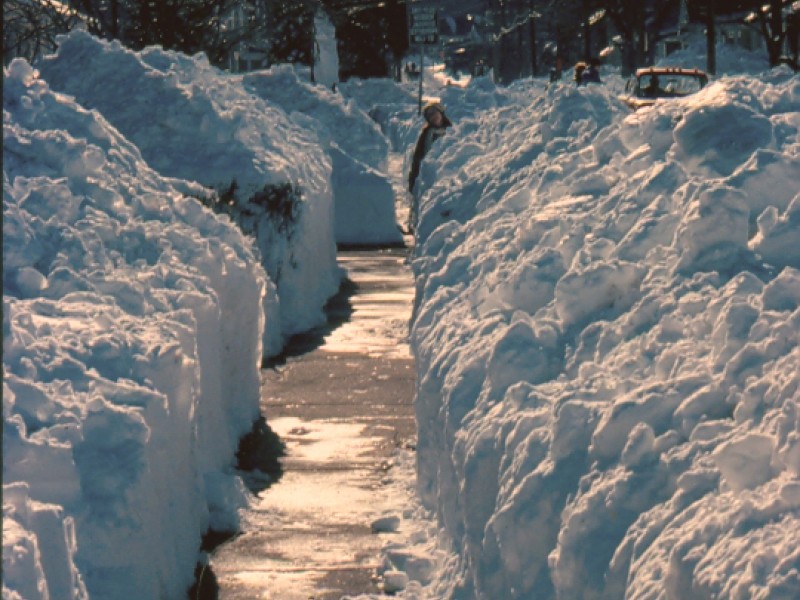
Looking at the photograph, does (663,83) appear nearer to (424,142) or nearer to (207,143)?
(424,142)

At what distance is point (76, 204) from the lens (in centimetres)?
913

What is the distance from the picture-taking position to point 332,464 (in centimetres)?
1034

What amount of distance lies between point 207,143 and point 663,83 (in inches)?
833

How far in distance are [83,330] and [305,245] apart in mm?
9492

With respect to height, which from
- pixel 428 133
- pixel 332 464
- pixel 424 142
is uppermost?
pixel 428 133

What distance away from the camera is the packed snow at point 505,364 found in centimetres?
473

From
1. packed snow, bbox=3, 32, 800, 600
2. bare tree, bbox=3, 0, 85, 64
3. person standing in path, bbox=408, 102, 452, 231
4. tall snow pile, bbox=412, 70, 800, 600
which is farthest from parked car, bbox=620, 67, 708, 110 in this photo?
tall snow pile, bbox=412, 70, 800, 600

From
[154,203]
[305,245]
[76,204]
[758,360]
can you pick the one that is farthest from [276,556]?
[305,245]

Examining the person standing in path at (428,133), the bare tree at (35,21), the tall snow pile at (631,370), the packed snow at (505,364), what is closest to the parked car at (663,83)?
the bare tree at (35,21)

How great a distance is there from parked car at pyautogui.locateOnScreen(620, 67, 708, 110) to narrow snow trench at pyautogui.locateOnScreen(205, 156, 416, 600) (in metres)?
16.2

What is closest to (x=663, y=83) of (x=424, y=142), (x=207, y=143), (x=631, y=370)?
(x=424, y=142)

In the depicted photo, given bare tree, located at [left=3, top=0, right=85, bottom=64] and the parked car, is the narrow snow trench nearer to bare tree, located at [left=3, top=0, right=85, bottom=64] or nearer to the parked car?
bare tree, located at [left=3, top=0, right=85, bottom=64]

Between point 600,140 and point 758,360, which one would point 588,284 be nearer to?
point 758,360

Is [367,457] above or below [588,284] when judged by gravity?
below
